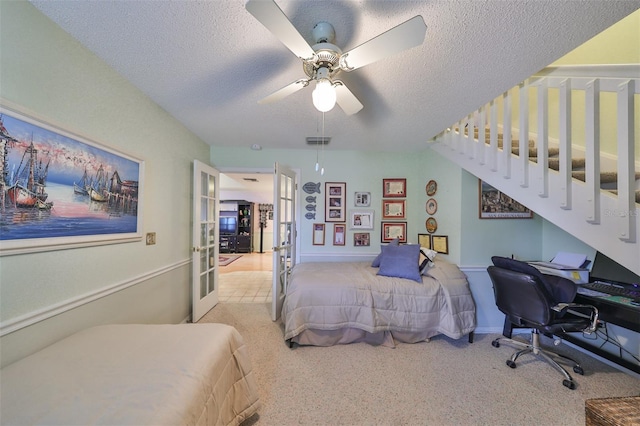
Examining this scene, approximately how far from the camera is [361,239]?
11.4 feet

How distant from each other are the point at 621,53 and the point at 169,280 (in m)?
4.88

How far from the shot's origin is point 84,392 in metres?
0.85

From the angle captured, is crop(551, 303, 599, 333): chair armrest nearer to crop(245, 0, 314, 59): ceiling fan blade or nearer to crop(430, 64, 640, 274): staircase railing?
crop(430, 64, 640, 274): staircase railing

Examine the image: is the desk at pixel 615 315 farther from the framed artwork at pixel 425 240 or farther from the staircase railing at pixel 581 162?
the framed artwork at pixel 425 240

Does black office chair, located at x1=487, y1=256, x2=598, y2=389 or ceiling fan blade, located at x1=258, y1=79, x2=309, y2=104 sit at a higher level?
ceiling fan blade, located at x1=258, y1=79, x2=309, y2=104

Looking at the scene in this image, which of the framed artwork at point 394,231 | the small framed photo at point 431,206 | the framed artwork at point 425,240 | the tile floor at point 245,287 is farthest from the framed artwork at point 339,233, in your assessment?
the tile floor at point 245,287

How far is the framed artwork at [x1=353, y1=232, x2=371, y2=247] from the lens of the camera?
347 centimetres

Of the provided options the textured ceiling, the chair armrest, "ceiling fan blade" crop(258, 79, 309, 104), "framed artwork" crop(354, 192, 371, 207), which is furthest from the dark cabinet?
the chair armrest

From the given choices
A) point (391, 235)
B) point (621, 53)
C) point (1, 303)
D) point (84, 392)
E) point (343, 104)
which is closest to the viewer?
point (84, 392)

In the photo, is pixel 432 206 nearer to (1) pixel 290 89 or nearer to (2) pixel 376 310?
(2) pixel 376 310

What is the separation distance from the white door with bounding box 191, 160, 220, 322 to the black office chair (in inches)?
125

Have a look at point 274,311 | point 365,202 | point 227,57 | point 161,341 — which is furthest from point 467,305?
point 227,57

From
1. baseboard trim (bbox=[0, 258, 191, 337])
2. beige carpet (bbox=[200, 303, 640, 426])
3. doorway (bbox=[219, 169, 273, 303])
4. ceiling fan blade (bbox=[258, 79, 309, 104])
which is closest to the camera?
baseboard trim (bbox=[0, 258, 191, 337])

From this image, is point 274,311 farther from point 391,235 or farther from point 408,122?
point 408,122
